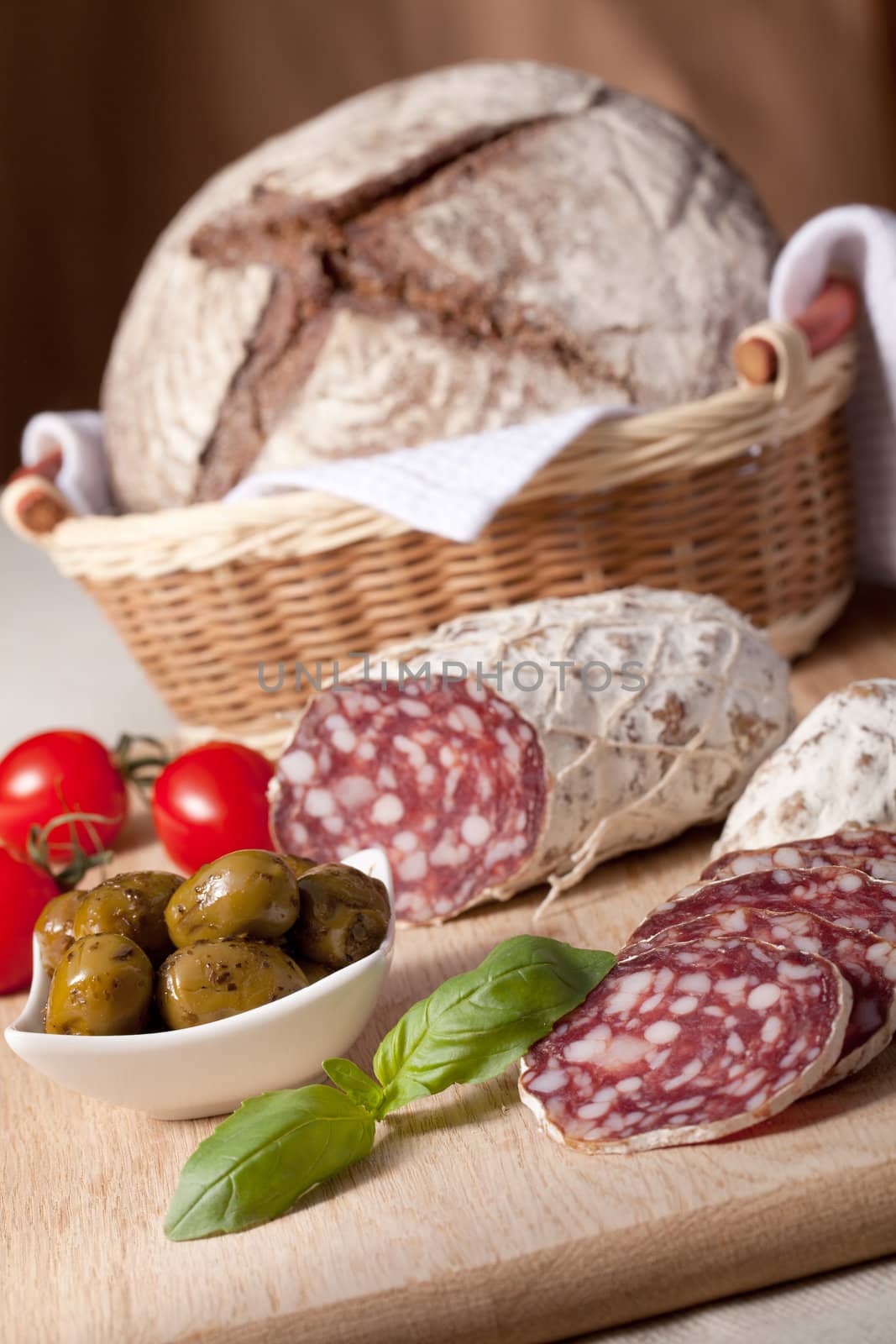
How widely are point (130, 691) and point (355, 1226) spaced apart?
215 centimetres

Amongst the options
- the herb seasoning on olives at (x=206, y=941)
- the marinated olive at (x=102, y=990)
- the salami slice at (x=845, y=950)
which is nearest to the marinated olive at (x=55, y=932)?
the herb seasoning on olives at (x=206, y=941)

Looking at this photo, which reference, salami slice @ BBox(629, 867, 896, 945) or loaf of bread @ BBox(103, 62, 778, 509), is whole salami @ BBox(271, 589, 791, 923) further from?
loaf of bread @ BBox(103, 62, 778, 509)

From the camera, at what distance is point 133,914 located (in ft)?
4.91

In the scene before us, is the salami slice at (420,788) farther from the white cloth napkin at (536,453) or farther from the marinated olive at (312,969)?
the marinated olive at (312,969)

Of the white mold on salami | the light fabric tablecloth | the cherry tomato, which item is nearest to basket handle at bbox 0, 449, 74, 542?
the cherry tomato

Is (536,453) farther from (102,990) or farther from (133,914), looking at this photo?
(102,990)

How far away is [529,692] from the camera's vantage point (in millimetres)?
1853

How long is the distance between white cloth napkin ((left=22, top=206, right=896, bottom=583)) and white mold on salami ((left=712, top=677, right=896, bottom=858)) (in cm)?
55

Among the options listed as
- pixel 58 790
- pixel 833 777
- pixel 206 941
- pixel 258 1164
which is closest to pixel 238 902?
pixel 206 941

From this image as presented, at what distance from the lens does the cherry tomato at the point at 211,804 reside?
2.13 m

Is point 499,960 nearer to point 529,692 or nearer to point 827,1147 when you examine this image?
point 827,1147

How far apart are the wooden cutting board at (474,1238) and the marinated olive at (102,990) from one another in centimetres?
17

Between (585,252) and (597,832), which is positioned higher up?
(585,252)

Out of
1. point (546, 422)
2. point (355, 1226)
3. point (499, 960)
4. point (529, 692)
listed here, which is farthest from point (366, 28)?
point (355, 1226)
